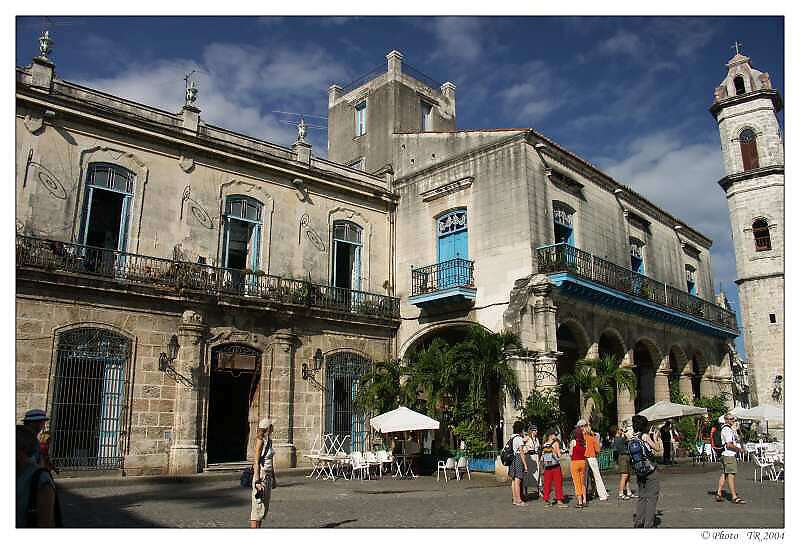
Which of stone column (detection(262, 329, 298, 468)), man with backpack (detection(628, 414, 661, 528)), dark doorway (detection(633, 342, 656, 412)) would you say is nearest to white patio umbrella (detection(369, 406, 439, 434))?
stone column (detection(262, 329, 298, 468))

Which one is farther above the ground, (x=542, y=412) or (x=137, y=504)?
(x=542, y=412)

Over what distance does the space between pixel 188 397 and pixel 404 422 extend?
491 centimetres

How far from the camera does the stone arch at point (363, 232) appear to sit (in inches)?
718

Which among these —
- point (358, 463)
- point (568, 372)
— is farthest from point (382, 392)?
point (568, 372)

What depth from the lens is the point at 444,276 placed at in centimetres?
1733

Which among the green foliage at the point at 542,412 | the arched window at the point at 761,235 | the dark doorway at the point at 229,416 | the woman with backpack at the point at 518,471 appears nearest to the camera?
the woman with backpack at the point at 518,471

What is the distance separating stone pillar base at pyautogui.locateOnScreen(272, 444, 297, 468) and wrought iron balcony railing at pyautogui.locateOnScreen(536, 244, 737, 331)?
7.61 m

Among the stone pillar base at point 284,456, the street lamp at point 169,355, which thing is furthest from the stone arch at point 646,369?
the street lamp at point 169,355

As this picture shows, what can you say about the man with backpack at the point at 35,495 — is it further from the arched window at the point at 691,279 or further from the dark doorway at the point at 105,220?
the arched window at the point at 691,279

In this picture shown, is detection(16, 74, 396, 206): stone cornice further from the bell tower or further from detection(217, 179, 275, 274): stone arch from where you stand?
the bell tower

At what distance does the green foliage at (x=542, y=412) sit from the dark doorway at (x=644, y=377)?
7254mm

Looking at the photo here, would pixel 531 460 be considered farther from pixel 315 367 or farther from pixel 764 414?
pixel 764 414

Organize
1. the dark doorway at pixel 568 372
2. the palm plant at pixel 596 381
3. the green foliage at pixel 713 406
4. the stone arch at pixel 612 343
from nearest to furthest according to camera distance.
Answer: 1. the palm plant at pixel 596 381
2. the stone arch at pixel 612 343
3. the dark doorway at pixel 568 372
4. the green foliage at pixel 713 406

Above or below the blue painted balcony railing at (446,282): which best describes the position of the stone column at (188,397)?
below
